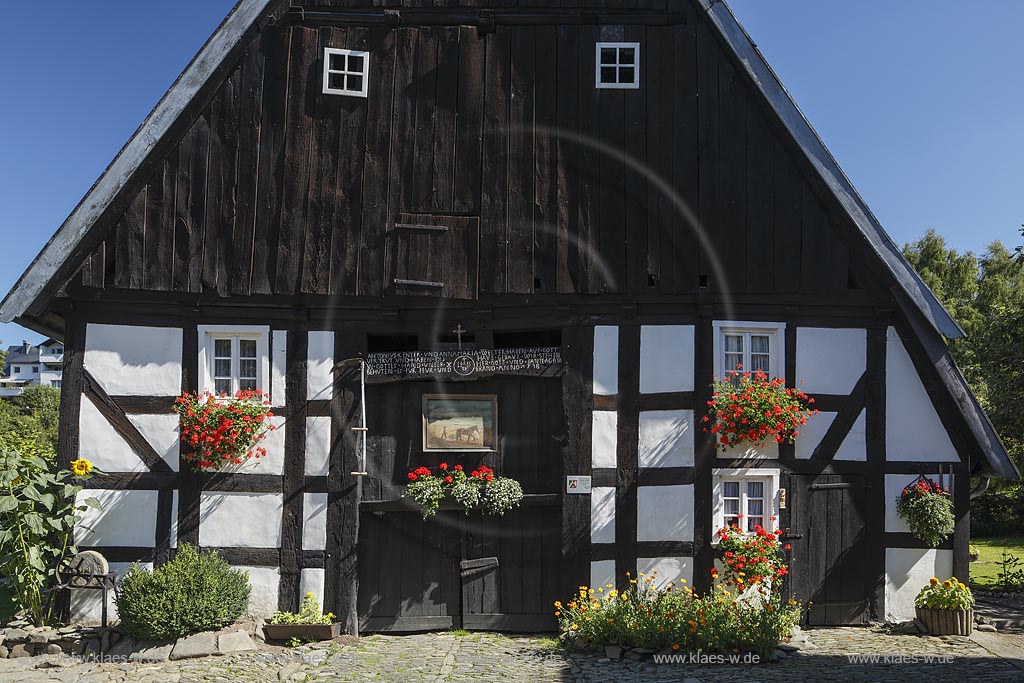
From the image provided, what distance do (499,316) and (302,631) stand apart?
4.52 metres

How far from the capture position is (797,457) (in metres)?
10.2

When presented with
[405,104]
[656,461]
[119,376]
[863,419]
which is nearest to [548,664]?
[656,461]

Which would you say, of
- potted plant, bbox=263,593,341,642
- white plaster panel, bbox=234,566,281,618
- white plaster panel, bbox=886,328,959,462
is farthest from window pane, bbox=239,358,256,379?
white plaster panel, bbox=886,328,959,462

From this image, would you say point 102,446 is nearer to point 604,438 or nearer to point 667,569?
point 604,438

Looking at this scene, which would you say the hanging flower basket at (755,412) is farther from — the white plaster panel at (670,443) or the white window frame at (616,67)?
the white window frame at (616,67)

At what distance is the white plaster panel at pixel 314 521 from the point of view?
10.1 m

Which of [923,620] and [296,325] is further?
[296,325]

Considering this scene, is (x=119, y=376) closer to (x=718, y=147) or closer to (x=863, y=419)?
(x=718, y=147)

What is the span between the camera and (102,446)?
10055mm

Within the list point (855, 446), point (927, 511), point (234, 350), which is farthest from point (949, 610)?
point (234, 350)

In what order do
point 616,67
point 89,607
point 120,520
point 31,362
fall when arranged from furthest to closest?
point 31,362 < point 616,67 < point 120,520 < point 89,607

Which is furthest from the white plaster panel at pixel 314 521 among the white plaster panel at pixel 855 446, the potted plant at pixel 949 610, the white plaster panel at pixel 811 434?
the potted plant at pixel 949 610

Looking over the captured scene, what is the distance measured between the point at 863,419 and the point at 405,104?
710cm

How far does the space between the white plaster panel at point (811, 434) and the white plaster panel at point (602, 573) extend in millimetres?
2751
